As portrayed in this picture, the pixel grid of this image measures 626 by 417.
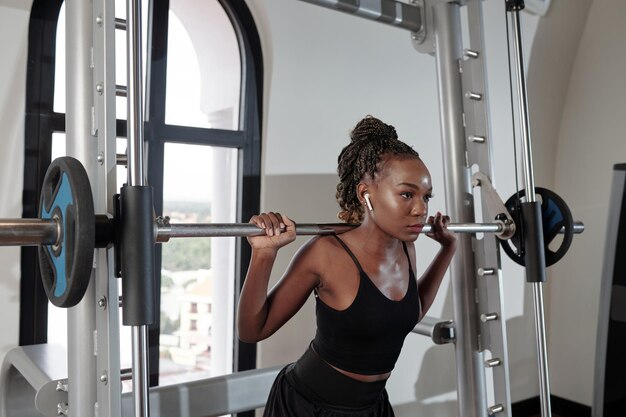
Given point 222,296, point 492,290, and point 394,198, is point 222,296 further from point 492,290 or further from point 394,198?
point 394,198

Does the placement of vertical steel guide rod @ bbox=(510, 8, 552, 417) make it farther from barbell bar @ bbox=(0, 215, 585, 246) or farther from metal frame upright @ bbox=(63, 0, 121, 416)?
metal frame upright @ bbox=(63, 0, 121, 416)

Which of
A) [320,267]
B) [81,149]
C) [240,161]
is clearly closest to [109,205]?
[81,149]

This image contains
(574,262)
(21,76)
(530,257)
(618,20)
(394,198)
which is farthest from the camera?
(574,262)

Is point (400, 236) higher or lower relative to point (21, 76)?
lower

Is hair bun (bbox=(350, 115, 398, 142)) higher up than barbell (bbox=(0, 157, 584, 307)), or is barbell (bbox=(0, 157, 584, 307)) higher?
hair bun (bbox=(350, 115, 398, 142))

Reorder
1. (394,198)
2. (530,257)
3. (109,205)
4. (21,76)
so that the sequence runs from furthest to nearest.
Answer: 1. (21,76)
2. (530,257)
3. (394,198)
4. (109,205)

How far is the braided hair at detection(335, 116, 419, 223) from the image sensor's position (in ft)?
3.99

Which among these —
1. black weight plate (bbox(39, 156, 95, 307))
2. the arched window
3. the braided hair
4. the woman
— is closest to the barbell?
black weight plate (bbox(39, 156, 95, 307))

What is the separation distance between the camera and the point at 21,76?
5.78 feet

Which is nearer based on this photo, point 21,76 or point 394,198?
point 394,198

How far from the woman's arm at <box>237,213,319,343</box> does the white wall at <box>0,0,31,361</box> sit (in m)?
0.99

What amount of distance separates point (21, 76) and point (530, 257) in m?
1.62

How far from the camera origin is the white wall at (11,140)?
1725mm

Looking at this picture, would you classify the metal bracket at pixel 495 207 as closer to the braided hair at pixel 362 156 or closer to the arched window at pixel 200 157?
the braided hair at pixel 362 156
